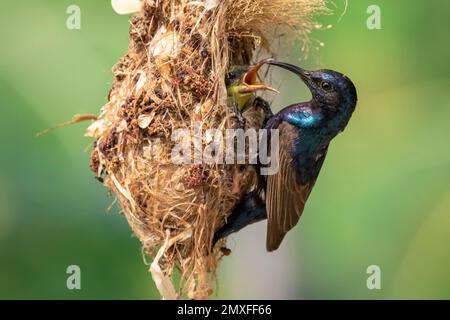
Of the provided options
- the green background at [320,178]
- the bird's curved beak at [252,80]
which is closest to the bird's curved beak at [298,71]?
the bird's curved beak at [252,80]

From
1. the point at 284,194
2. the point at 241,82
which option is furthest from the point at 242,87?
the point at 284,194

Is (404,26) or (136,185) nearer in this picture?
(136,185)

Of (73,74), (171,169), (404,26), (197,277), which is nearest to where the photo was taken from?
(171,169)

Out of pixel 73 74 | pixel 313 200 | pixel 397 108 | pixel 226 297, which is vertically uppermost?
pixel 73 74

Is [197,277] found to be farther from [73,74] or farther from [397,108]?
[397,108]

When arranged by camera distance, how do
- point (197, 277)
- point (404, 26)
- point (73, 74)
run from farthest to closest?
point (404, 26), point (73, 74), point (197, 277)

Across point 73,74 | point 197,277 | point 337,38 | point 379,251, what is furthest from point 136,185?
point 379,251

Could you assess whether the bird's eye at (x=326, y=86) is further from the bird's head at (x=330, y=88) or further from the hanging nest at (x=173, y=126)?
the hanging nest at (x=173, y=126)

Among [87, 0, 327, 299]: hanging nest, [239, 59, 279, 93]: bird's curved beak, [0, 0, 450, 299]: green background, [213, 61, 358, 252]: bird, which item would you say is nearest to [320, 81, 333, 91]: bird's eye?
Result: [213, 61, 358, 252]: bird
